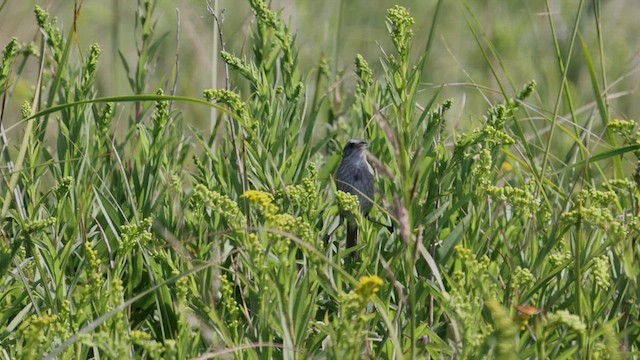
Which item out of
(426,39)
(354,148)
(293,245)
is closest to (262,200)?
(293,245)

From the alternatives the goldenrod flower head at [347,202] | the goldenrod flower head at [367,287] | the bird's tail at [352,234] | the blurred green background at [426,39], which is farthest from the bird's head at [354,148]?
the blurred green background at [426,39]

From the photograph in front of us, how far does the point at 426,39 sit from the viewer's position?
25.8 ft

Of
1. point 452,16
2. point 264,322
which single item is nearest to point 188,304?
point 264,322

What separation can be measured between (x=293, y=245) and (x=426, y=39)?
5.05 meters

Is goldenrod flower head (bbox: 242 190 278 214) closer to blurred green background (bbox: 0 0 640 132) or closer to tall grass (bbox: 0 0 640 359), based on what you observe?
tall grass (bbox: 0 0 640 359)

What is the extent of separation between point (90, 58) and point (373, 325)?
59.1 inches

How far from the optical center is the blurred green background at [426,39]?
6.98 meters

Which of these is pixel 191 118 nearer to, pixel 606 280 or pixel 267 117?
pixel 267 117

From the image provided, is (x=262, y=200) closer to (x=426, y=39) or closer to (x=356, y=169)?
(x=356, y=169)

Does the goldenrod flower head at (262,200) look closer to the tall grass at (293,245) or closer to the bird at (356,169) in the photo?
the tall grass at (293,245)

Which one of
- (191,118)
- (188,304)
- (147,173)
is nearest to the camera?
(188,304)

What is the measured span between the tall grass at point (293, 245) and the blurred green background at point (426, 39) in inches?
101

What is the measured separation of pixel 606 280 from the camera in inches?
114

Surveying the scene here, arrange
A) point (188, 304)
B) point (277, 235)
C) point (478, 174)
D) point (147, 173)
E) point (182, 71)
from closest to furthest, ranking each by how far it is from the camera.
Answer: point (277, 235)
point (188, 304)
point (478, 174)
point (147, 173)
point (182, 71)
